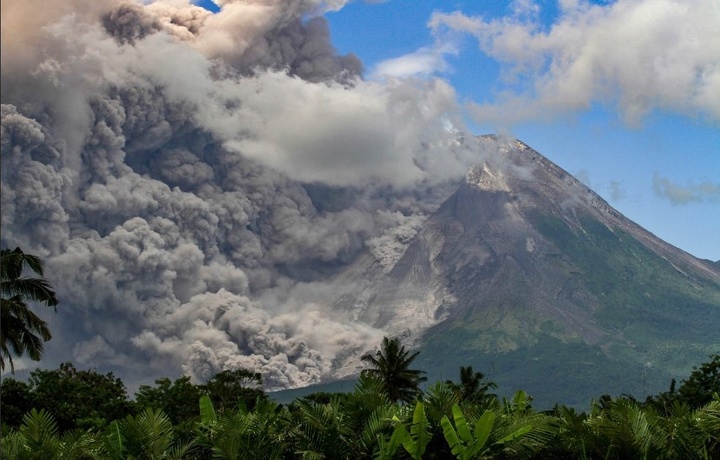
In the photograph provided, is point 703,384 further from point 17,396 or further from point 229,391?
point 17,396

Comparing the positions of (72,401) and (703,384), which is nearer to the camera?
(72,401)

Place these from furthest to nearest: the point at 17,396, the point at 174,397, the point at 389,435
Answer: the point at 174,397, the point at 17,396, the point at 389,435

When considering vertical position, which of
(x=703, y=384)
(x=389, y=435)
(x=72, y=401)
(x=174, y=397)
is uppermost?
(x=174, y=397)

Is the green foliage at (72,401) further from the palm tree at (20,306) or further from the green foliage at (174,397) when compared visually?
the palm tree at (20,306)

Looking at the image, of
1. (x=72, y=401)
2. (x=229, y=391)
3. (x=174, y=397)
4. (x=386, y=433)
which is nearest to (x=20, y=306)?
(x=386, y=433)

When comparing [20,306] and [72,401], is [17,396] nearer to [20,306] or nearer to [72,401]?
[72,401]

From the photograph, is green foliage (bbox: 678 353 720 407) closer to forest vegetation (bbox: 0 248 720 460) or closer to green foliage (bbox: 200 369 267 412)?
green foliage (bbox: 200 369 267 412)

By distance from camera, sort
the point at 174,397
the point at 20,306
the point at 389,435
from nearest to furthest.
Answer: the point at 389,435 → the point at 20,306 → the point at 174,397

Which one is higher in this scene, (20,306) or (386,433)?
(20,306)

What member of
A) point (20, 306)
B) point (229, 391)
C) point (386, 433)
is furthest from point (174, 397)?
point (386, 433)

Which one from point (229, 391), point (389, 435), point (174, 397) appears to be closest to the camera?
point (389, 435)

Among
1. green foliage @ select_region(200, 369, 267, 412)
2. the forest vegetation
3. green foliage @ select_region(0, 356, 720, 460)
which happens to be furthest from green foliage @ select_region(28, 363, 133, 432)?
green foliage @ select_region(0, 356, 720, 460)

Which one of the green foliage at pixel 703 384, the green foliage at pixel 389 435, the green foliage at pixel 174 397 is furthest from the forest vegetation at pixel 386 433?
the green foliage at pixel 703 384
